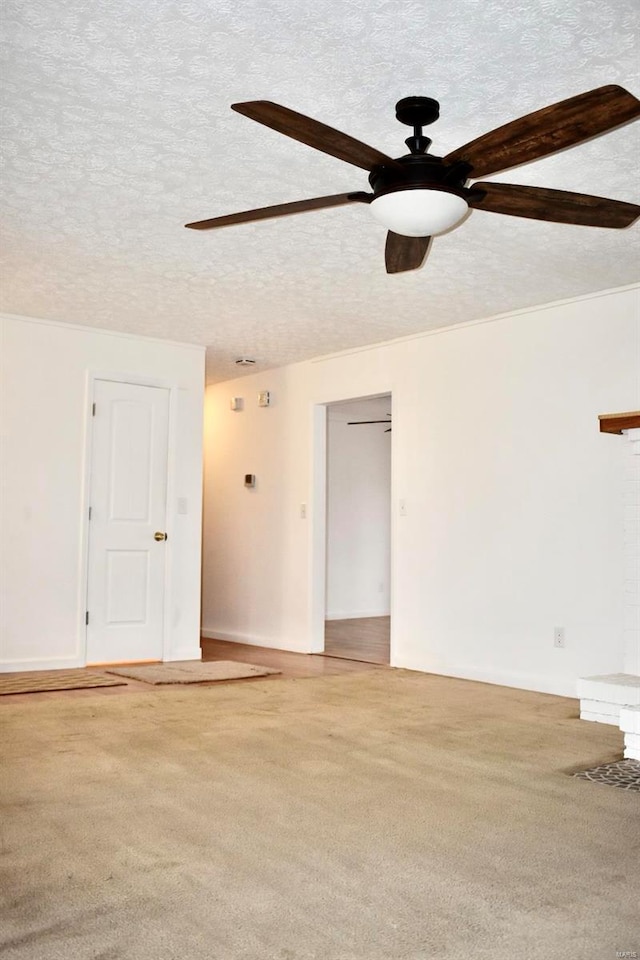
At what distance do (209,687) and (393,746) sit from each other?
1923mm

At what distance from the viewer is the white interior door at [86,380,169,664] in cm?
659

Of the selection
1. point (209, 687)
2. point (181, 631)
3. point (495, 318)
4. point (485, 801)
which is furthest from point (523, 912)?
point (181, 631)

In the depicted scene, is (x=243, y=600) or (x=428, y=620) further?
(x=243, y=600)

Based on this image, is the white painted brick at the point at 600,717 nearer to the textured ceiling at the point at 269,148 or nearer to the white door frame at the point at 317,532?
the textured ceiling at the point at 269,148

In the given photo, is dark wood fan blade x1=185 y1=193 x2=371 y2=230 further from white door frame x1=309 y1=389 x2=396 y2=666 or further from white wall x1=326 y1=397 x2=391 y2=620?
white wall x1=326 y1=397 x2=391 y2=620

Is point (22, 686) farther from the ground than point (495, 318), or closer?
closer

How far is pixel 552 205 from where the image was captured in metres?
2.93

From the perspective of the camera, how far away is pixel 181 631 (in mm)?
7000

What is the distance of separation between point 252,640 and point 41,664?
7.89 feet

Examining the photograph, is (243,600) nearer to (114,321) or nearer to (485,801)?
(114,321)

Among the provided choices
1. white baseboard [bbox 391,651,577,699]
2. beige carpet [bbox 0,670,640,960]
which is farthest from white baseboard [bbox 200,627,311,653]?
beige carpet [bbox 0,670,640,960]

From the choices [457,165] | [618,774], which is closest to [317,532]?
[618,774]

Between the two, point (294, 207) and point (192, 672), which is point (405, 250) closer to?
point (294, 207)

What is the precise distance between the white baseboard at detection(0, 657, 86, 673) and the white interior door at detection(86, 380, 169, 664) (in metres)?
0.14
